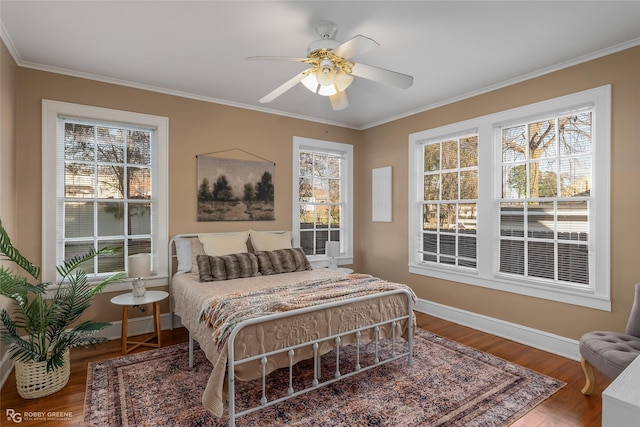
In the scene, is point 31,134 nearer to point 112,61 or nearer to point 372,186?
point 112,61

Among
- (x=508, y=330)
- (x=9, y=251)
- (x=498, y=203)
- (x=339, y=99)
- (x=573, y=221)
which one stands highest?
(x=339, y=99)

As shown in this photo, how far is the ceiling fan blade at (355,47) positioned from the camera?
2069mm

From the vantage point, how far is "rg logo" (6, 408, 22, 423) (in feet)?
7.14

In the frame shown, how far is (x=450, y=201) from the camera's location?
4234 millimetres

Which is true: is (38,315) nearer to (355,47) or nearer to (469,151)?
(355,47)

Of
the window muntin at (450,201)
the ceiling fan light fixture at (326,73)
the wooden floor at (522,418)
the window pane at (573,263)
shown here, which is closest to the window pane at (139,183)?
the wooden floor at (522,418)

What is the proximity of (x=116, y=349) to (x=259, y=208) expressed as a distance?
86.2 inches

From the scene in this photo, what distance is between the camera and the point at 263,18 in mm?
2398

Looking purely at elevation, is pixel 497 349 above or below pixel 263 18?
below

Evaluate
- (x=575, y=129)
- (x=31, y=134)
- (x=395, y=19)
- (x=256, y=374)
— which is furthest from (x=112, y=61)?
(x=575, y=129)

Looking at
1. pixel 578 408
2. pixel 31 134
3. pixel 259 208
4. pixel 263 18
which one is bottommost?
pixel 578 408

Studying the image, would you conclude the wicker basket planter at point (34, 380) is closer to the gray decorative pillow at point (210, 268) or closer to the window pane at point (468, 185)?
the gray decorative pillow at point (210, 268)

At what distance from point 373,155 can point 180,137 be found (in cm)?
282

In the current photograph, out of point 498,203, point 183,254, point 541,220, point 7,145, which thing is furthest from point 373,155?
point 7,145
